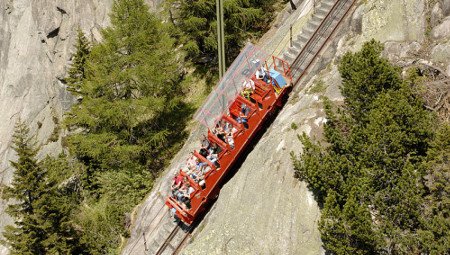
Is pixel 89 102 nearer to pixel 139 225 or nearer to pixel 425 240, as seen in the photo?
pixel 139 225

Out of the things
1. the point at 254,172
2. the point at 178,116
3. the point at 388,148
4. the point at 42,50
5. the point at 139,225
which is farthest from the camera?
the point at 42,50

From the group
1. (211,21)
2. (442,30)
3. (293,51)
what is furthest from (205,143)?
(442,30)

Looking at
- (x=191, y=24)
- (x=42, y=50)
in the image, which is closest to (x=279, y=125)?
(x=191, y=24)

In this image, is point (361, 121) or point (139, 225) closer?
point (361, 121)

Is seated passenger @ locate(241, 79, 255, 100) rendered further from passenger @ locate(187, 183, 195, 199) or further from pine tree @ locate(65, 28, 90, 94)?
pine tree @ locate(65, 28, 90, 94)

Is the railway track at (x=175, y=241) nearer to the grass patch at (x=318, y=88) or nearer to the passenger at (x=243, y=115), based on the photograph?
the passenger at (x=243, y=115)

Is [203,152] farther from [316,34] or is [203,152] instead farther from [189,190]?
[316,34]

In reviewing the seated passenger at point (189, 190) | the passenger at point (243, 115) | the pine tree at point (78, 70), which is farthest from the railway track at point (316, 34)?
the pine tree at point (78, 70)
